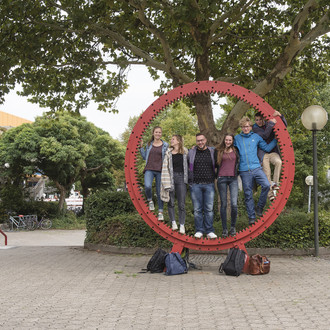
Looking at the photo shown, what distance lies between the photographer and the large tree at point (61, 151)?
31094mm

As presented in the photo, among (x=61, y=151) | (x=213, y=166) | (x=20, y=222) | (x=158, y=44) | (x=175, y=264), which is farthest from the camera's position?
(x=61, y=151)

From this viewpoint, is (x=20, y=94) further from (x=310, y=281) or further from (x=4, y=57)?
(x=310, y=281)

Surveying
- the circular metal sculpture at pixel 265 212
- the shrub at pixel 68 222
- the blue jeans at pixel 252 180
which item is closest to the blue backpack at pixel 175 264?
the circular metal sculpture at pixel 265 212

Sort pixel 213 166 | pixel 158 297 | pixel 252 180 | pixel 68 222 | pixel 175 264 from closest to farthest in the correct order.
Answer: pixel 158 297
pixel 175 264
pixel 252 180
pixel 213 166
pixel 68 222

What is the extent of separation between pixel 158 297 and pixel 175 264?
7.07ft

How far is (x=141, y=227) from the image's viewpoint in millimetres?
12812

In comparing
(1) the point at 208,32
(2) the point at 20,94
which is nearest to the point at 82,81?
(2) the point at 20,94

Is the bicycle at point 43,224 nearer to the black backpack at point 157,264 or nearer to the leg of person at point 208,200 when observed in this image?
the black backpack at point 157,264

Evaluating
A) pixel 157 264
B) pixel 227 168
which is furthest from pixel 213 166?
pixel 157 264

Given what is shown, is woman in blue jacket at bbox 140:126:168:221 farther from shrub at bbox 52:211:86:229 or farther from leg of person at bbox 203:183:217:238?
shrub at bbox 52:211:86:229

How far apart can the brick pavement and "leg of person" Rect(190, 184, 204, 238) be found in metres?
0.83

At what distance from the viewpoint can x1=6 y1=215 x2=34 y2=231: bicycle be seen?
30.5 meters

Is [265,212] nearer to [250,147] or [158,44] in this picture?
[250,147]

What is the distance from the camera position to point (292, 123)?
2033 centimetres
